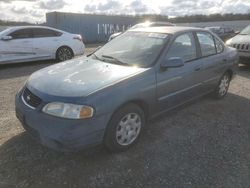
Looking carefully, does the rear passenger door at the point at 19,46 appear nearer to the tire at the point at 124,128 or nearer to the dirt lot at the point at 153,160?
the dirt lot at the point at 153,160

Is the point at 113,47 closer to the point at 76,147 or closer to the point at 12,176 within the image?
the point at 76,147

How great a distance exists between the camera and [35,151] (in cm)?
364

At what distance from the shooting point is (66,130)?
10.00 feet

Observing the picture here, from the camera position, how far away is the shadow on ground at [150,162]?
3.10 m

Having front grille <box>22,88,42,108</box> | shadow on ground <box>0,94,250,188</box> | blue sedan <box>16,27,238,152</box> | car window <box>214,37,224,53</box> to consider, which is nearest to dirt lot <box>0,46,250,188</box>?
shadow on ground <box>0,94,250,188</box>

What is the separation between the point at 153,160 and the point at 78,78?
4.70 ft

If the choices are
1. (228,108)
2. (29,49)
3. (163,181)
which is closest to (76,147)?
(163,181)

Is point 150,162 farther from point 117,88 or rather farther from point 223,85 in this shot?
point 223,85

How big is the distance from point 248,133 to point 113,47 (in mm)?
2597

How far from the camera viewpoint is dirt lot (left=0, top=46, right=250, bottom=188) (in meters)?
3.11

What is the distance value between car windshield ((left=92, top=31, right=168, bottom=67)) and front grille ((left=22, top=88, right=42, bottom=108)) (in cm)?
129

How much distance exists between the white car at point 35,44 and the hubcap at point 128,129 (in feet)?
23.4

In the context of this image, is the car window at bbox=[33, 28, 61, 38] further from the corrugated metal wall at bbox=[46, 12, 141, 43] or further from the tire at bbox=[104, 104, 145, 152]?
the corrugated metal wall at bbox=[46, 12, 141, 43]

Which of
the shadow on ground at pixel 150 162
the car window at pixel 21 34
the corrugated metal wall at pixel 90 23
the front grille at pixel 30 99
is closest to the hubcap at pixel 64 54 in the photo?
the car window at pixel 21 34
